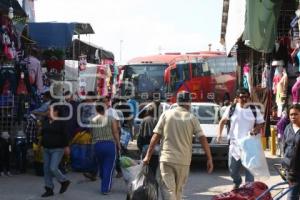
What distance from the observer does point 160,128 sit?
721 cm

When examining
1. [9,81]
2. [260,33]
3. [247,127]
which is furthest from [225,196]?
[9,81]

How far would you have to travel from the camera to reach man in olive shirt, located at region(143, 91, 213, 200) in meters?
7.06

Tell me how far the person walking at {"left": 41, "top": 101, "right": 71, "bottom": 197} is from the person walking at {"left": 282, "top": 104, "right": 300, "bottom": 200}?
4.26 metres

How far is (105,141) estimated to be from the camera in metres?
9.62

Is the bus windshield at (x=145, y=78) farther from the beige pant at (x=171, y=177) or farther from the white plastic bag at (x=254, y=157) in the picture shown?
the beige pant at (x=171, y=177)

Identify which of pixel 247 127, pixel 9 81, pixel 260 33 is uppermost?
pixel 260 33

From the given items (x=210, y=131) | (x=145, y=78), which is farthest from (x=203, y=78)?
(x=210, y=131)

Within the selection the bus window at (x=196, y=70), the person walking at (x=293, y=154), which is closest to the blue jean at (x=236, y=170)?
the person walking at (x=293, y=154)

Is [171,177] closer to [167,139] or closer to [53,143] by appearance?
[167,139]

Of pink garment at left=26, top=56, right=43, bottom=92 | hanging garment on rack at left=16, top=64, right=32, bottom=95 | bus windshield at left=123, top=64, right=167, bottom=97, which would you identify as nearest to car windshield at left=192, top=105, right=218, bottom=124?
pink garment at left=26, top=56, right=43, bottom=92

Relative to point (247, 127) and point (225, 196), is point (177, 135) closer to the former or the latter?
point (225, 196)

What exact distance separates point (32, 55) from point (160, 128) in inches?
287

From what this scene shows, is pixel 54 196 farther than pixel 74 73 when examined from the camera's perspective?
No

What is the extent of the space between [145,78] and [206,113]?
56.4 ft
